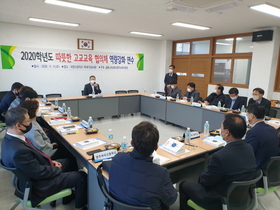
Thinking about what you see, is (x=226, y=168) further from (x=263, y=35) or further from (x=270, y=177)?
(x=263, y=35)

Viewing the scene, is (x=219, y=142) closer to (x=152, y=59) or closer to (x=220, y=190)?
(x=220, y=190)

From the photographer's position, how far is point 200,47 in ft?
25.3

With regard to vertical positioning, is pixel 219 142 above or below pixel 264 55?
below

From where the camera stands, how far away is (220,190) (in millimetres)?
1560

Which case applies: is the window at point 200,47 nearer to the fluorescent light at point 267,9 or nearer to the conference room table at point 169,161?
the fluorescent light at point 267,9

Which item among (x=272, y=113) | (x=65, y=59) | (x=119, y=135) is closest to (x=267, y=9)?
(x=272, y=113)

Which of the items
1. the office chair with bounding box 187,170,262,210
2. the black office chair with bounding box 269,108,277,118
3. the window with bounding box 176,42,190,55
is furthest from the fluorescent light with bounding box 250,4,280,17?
the window with bounding box 176,42,190,55

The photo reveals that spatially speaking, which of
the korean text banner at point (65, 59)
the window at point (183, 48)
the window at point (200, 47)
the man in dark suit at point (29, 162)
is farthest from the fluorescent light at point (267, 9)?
the korean text banner at point (65, 59)

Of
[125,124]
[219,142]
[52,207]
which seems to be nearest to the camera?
[52,207]

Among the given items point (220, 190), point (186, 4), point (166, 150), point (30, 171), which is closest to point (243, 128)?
point (220, 190)

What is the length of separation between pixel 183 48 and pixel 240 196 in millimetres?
7586

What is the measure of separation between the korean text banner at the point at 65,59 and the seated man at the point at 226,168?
615 cm

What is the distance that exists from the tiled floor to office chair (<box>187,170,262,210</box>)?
2.67 ft

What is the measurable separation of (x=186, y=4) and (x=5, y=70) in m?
5.35
